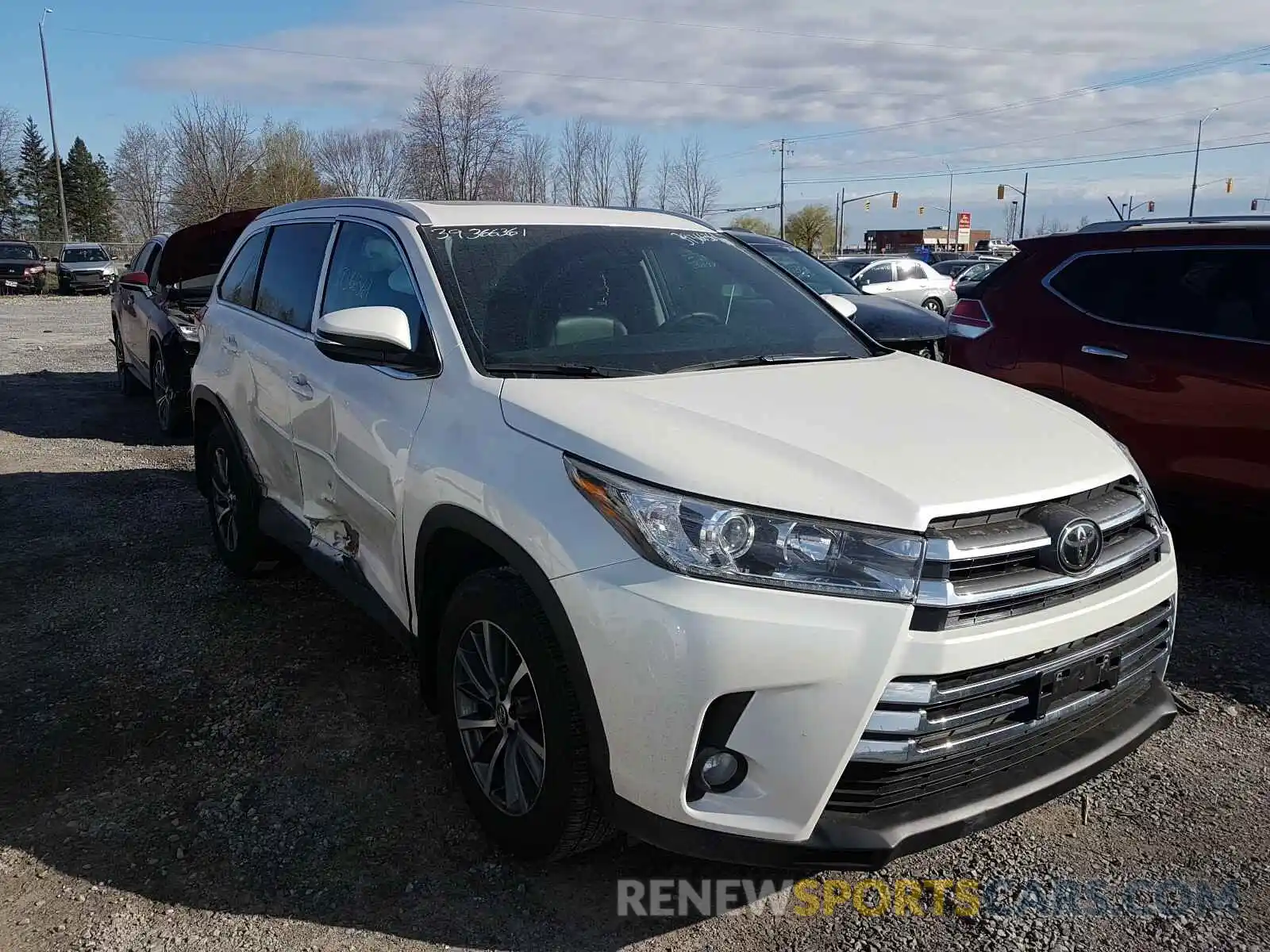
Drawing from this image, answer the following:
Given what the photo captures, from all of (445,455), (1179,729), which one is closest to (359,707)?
(445,455)

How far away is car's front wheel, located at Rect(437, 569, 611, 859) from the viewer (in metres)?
2.46

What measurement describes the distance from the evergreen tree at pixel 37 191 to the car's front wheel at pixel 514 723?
75.1 m

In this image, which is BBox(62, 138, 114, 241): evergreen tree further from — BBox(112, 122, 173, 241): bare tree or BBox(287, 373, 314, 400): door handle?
BBox(287, 373, 314, 400): door handle

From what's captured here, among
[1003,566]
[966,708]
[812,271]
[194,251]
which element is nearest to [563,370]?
[1003,566]

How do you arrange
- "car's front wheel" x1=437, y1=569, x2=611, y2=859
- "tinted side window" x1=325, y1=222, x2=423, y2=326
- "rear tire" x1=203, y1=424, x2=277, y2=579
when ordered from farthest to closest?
"rear tire" x1=203, y1=424, x2=277, y2=579 < "tinted side window" x1=325, y1=222, x2=423, y2=326 < "car's front wheel" x1=437, y1=569, x2=611, y2=859

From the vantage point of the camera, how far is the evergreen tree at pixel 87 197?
69000mm

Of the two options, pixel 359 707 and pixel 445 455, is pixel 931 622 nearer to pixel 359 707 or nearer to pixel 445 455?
pixel 445 455

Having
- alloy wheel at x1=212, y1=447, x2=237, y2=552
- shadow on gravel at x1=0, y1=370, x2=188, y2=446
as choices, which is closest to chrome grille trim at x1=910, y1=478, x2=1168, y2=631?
alloy wheel at x1=212, y1=447, x2=237, y2=552

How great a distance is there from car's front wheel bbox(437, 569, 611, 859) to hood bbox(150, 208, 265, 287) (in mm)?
7221

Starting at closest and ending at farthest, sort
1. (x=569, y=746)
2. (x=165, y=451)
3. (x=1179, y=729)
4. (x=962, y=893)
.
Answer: (x=569, y=746)
(x=962, y=893)
(x=1179, y=729)
(x=165, y=451)

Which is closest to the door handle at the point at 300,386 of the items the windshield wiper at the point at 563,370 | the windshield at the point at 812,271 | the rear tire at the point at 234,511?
the rear tire at the point at 234,511

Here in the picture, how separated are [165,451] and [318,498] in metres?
5.25

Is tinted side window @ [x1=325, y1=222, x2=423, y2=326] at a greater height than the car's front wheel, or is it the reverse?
tinted side window @ [x1=325, y1=222, x2=423, y2=326]

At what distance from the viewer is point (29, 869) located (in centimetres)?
286
